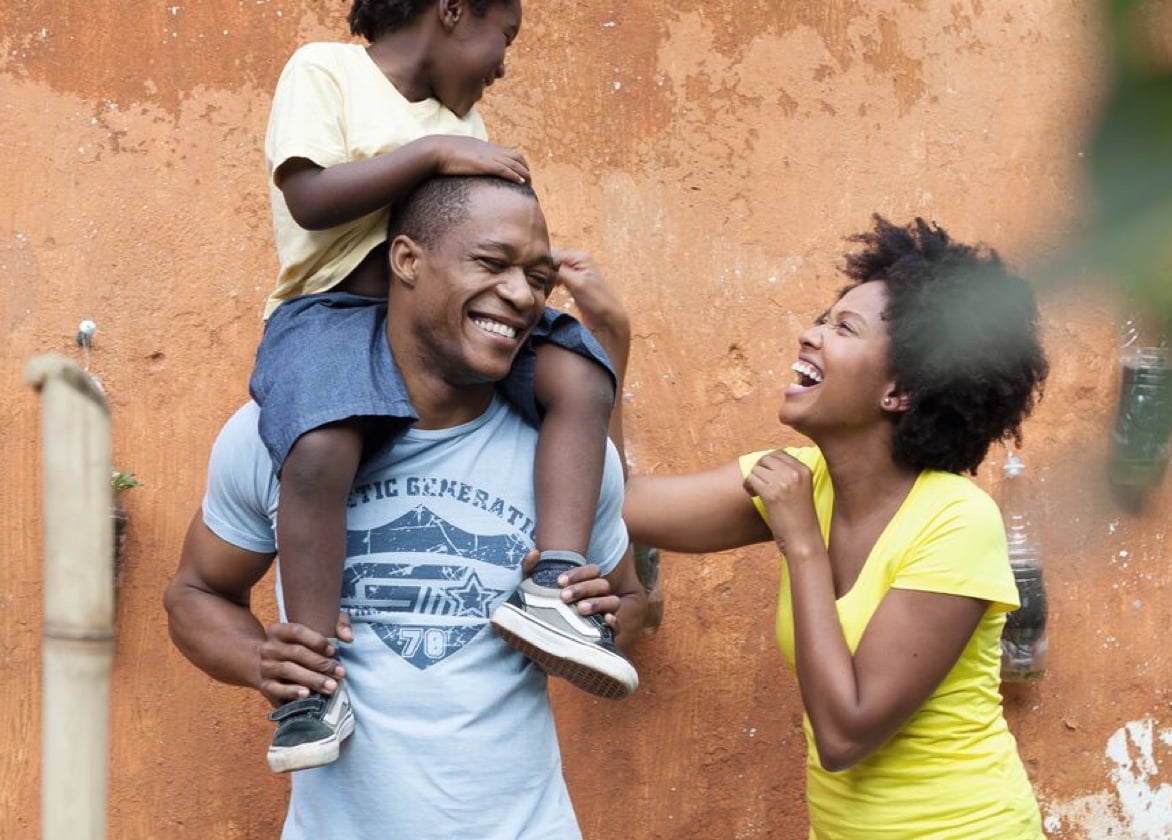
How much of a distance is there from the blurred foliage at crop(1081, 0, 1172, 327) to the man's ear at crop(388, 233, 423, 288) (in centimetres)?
182

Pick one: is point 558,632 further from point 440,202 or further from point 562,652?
point 440,202

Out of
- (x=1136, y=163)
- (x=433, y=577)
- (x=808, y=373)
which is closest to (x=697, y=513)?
(x=808, y=373)

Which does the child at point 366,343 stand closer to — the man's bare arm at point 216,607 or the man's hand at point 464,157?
the man's hand at point 464,157

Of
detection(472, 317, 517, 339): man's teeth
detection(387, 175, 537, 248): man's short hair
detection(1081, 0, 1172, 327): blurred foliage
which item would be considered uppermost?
detection(1081, 0, 1172, 327): blurred foliage

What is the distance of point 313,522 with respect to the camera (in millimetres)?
2119

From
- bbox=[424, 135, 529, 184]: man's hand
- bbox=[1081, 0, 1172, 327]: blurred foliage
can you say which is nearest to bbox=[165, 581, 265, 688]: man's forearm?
bbox=[424, 135, 529, 184]: man's hand

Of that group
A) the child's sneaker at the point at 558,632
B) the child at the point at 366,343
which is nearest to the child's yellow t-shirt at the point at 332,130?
the child at the point at 366,343

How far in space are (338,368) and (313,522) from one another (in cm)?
23

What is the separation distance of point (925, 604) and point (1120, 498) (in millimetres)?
1927

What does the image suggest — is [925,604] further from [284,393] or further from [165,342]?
[165,342]

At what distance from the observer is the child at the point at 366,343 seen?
6.95ft

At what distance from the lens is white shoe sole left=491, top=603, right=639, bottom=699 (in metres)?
2.11

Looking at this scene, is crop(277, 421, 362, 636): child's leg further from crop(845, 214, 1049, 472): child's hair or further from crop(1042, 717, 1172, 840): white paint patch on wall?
crop(1042, 717, 1172, 840): white paint patch on wall

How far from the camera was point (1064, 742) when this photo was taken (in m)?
3.78
